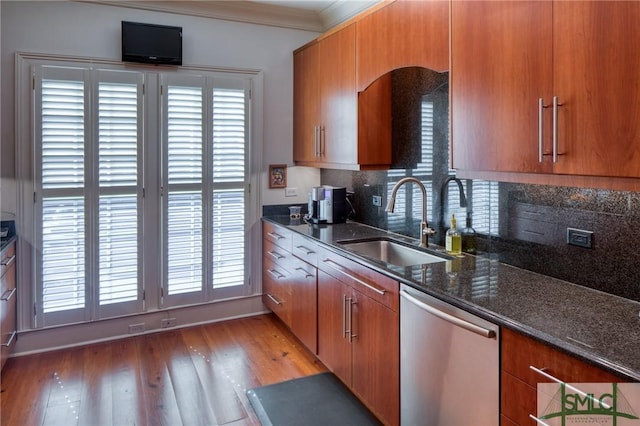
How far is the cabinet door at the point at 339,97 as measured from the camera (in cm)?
305

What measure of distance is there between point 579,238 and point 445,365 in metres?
0.78

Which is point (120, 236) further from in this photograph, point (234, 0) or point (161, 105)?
point (234, 0)

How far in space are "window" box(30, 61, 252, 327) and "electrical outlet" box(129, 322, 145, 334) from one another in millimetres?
133

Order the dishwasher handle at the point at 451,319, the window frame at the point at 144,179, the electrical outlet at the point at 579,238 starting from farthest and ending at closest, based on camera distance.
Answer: the window frame at the point at 144,179, the electrical outlet at the point at 579,238, the dishwasher handle at the point at 451,319

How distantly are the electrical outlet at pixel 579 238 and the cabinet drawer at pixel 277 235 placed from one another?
1.97m

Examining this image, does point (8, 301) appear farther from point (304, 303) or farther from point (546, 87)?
point (546, 87)

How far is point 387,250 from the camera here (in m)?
3.04

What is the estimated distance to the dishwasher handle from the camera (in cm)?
159

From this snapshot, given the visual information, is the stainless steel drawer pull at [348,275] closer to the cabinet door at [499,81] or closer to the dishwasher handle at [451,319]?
the dishwasher handle at [451,319]

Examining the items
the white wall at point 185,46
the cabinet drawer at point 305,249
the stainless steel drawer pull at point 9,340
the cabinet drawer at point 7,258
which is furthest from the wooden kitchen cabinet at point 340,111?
the stainless steel drawer pull at point 9,340

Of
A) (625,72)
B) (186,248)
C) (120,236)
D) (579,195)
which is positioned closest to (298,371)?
(186,248)

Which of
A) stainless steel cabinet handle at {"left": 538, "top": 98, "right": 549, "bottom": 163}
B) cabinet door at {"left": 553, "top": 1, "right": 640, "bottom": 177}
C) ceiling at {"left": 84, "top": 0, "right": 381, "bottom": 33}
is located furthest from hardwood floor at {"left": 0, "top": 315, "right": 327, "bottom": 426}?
ceiling at {"left": 84, "top": 0, "right": 381, "bottom": 33}

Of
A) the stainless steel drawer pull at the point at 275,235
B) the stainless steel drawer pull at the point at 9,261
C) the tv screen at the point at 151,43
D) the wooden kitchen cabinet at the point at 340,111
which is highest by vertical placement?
the tv screen at the point at 151,43

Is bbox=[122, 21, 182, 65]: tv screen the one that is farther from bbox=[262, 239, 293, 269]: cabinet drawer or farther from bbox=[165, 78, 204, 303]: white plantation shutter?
bbox=[262, 239, 293, 269]: cabinet drawer
